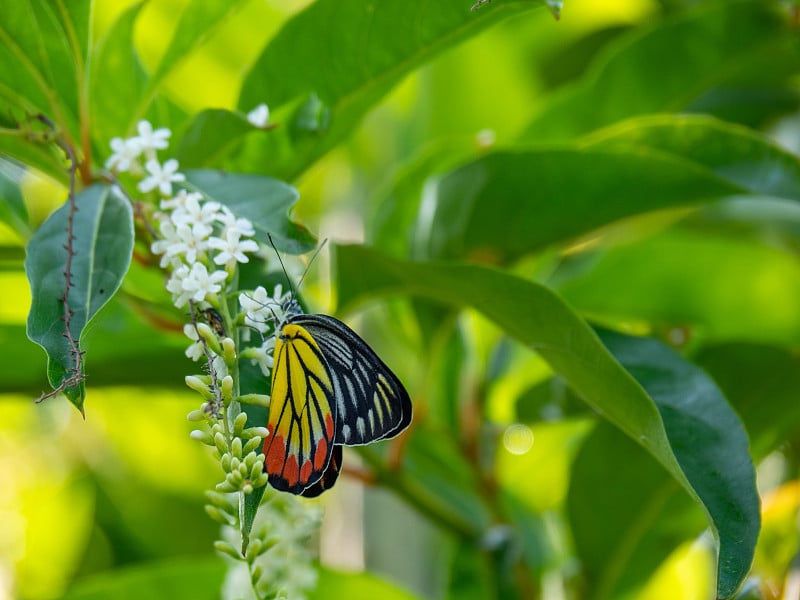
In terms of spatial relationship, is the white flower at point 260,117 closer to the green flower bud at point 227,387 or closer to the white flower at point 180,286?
the white flower at point 180,286

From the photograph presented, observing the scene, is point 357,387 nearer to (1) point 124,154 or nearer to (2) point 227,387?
(2) point 227,387

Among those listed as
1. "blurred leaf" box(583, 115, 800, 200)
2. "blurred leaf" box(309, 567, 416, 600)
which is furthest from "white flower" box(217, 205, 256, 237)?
"blurred leaf" box(309, 567, 416, 600)

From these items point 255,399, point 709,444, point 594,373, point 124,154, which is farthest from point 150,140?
point 709,444

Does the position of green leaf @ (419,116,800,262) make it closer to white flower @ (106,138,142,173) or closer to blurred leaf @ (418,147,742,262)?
blurred leaf @ (418,147,742,262)

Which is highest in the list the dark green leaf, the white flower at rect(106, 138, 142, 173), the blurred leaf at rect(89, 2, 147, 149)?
the blurred leaf at rect(89, 2, 147, 149)

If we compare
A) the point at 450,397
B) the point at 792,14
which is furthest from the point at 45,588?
the point at 792,14

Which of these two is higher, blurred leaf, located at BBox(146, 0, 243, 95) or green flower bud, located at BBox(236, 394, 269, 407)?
blurred leaf, located at BBox(146, 0, 243, 95)

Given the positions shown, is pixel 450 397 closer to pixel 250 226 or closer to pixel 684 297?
pixel 684 297
